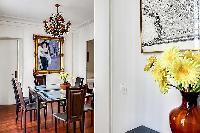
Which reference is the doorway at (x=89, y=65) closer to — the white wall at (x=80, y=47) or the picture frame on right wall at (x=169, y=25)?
the white wall at (x=80, y=47)

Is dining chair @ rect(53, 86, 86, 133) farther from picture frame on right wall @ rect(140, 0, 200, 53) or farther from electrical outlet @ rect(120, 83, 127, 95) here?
picture frame on right wall @ rect(140, 0, 200, 53)

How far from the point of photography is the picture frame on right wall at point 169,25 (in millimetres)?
1415

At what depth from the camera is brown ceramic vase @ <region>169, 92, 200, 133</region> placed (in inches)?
42.3

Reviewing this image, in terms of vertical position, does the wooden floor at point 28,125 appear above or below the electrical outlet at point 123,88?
below

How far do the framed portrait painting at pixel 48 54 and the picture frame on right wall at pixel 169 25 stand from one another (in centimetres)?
545

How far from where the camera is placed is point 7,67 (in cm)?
641

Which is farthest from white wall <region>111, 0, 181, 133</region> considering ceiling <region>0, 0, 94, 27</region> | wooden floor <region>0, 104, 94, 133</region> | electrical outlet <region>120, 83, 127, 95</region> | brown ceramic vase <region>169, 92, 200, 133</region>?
ceiling <region>0, 0, 94, 27</region>

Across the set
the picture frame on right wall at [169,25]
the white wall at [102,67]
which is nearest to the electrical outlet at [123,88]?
the white wall at [102,67]

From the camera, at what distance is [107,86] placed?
7.48ft

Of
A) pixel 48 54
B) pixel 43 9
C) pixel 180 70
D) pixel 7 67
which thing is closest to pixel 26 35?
pixel 48 54

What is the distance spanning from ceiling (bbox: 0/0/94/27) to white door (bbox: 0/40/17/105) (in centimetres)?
96

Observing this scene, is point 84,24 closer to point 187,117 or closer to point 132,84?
point 132,84

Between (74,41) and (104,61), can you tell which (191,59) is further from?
(74,41)

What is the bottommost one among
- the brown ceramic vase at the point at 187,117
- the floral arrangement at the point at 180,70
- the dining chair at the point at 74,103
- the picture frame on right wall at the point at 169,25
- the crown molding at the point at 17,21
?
the dining chair at the point at 74,103
